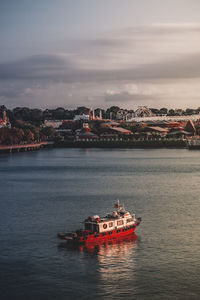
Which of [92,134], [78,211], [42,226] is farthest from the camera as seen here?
[92,134]

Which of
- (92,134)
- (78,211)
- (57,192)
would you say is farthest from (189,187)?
(92,134)

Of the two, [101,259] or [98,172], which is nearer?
→ [101,259]

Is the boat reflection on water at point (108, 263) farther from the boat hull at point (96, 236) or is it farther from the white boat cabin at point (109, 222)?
the white boat cabin at point (109, 222)

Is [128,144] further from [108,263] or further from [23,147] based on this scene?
[108,263]

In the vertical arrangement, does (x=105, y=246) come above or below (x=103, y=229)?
below

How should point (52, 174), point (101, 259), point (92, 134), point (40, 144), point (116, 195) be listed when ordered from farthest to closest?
point (92, 134) → point (40, 144) → point (52, 174) → point (116, 195) → point (101, 259)

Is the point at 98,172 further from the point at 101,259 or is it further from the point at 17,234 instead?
the point at 101,259

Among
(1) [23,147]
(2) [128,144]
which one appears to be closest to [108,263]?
(1) [23,147]
